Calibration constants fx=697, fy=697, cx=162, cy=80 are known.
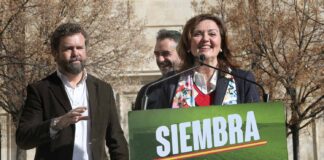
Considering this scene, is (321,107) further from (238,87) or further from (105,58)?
(238,87)

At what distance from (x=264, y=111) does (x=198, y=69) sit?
0.61 meters

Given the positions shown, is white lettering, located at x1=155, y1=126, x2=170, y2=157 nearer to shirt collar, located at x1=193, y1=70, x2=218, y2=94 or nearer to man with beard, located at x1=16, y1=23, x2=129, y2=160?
shirt collar, located at x1=193, y1=70, x2=218, y2=94

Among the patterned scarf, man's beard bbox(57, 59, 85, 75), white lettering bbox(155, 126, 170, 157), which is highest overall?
man's beard bbox(57, 59, 85, 75)

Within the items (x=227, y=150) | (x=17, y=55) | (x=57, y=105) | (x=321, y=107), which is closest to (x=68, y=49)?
(x=57, y=105)

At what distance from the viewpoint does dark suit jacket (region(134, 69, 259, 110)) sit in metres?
3.73

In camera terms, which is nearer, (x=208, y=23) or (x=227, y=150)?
(x=227, y=150)

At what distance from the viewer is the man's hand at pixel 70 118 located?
145 inches

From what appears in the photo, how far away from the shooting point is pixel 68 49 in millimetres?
4082

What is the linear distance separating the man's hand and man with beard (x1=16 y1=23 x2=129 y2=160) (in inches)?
4.8

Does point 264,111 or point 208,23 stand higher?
point 208,23

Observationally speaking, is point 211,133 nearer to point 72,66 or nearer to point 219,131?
point 219,131

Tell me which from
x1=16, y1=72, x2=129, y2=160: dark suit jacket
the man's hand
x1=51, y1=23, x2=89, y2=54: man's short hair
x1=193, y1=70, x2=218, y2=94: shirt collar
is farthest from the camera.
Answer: x1=51, y1=23, x2=89, y2=54: man's short hair

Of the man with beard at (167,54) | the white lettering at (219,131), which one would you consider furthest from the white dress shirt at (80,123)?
the man with beard at (167,54)

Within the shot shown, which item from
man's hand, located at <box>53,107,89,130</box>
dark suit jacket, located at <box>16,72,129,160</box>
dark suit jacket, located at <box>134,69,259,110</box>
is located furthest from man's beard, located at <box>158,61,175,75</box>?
man's hand, located at <box>53,107,89,130</box>
